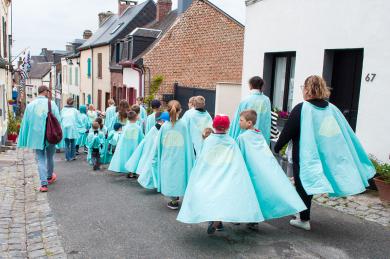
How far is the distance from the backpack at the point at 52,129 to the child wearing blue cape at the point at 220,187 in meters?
3.49

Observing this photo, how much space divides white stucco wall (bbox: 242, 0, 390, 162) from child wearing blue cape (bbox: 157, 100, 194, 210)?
341cm

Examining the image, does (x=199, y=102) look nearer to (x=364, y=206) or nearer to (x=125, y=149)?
(x=125, y=149)

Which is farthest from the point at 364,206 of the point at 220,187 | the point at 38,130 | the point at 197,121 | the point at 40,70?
the point at 40,70

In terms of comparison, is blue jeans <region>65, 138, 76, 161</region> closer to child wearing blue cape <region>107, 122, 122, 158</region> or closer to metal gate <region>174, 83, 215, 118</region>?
child wearing blue cape <region>107, 122, 122, 158</region>

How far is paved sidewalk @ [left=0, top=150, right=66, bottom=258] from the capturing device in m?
4.61

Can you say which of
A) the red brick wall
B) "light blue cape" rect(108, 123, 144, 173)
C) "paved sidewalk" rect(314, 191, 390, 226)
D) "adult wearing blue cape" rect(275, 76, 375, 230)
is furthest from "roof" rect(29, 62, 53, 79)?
"adult wearing blue cape" rect(275, 76, 375, 230)

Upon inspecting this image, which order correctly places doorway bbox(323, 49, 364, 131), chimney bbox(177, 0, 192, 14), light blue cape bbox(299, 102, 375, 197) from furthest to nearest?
1. chimney bbox(177, 0, 192, 14)
2. doorway bbox(323, 49, 364, 131)
3. light blue cape bbox(299, 102, 375, 197)

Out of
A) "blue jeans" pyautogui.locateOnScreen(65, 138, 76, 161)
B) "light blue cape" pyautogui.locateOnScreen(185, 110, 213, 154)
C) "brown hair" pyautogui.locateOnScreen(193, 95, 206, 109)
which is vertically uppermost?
"brown hair" pyautogui.locateOnScreen(193, 95, 206, 109)

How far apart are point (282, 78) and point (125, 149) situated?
4.41m

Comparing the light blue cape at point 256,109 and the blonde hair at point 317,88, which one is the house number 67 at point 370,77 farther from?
the blonde hair at point 317,88

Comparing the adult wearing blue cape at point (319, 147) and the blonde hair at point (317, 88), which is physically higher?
the blonde hair at point (317, 88)

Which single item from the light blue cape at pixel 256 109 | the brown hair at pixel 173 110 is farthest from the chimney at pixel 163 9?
the brown hair at pixel 173 110

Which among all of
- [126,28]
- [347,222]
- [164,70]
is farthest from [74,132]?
[126,28]

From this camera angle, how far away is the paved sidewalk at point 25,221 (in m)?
4.61
